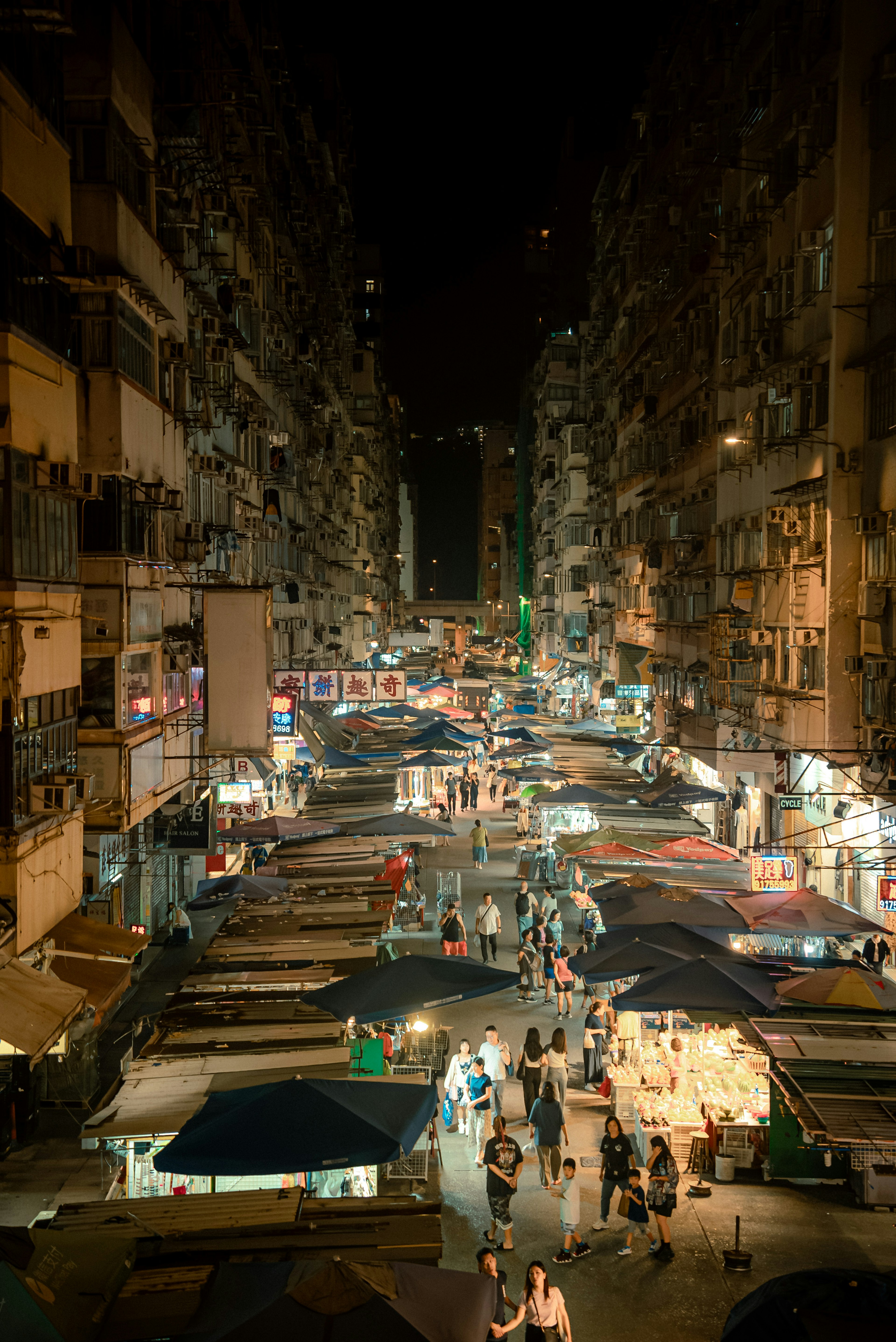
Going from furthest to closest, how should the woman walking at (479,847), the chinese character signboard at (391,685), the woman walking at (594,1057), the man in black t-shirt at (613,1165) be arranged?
the chinese character signboard at (391,685) < the woman walking at (479,847) < the woman walking at (594,1057) < the man in black t-shirt at (613,1165)

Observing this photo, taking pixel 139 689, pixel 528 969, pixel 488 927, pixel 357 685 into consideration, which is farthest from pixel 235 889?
pixel 357 685

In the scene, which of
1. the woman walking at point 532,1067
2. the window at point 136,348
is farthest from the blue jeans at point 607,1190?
the window at point 136,348

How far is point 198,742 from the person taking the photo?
2191cm

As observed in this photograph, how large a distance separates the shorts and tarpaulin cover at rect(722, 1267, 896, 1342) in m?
4.02

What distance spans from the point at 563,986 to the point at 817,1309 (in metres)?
11.8

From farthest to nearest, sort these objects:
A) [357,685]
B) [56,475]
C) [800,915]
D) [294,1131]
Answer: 1. [357,685]
2. [800,915]
3. [56,475]
4. [294,1131]

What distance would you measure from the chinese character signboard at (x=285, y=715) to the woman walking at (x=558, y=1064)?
595 inches

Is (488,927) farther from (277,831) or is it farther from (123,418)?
(123,418)

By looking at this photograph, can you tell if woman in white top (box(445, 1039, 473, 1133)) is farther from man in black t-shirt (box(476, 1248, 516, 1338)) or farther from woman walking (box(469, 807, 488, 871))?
woman walking (box(469, 807, 488, 871))

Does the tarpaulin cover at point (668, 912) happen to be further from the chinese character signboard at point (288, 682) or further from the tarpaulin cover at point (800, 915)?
the chinese character signboard at point (288, 682)

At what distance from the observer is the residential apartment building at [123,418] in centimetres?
1305

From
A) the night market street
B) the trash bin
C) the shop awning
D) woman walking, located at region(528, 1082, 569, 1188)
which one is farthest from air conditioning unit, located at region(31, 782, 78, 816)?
the trash bin

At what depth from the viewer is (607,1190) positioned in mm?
11562

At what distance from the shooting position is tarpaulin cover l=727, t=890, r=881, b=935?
16.7 m
